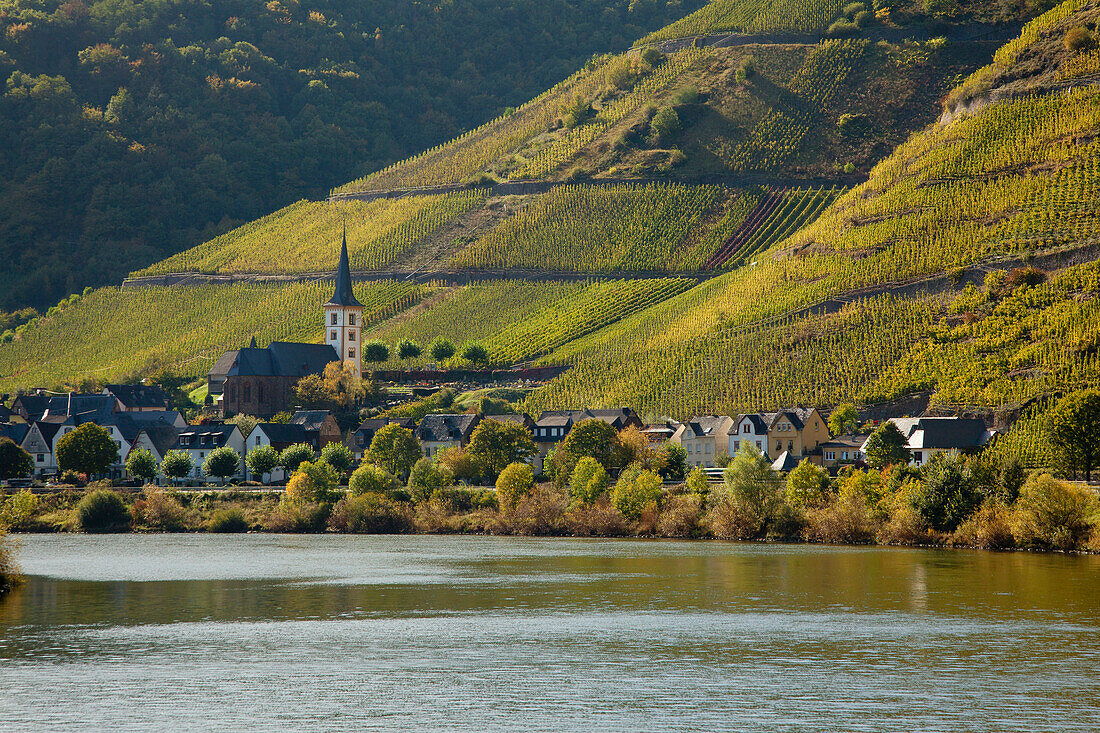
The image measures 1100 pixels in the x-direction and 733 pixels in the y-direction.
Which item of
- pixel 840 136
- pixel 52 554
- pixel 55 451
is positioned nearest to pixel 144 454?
pixel 55 451

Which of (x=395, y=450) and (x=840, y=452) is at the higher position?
(x=395, y=450)

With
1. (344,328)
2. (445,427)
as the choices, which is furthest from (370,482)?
(344,328)

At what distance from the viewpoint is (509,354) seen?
113 m

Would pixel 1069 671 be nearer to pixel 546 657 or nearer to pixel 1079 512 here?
pixel 546 657

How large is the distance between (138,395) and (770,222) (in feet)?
201

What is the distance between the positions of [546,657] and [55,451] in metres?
71.4

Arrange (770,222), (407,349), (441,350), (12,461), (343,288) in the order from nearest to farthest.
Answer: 1. (12,461)
2. (441,350)
3. (407,349)
4. (343,288)
5. (770,222)

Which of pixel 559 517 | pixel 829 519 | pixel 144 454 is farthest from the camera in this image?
pixel 144 454

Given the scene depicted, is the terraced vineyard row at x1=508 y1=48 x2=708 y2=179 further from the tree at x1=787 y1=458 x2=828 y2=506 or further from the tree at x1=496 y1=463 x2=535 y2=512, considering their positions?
the tree at x1=787 y1=458 x2=828 y2=506

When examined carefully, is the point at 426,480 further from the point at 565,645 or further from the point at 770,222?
the point at 770,222

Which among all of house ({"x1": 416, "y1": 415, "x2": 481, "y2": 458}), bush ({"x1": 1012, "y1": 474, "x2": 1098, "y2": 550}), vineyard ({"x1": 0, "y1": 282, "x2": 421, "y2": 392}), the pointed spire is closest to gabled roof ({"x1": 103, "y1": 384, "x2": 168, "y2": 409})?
vineyard ({"x1": 0, "y1": 282, "x2": 421, "y2": 392})

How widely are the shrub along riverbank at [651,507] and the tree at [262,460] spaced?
18.3 ft

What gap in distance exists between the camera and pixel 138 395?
380 ft

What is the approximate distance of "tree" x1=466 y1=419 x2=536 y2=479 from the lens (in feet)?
273
